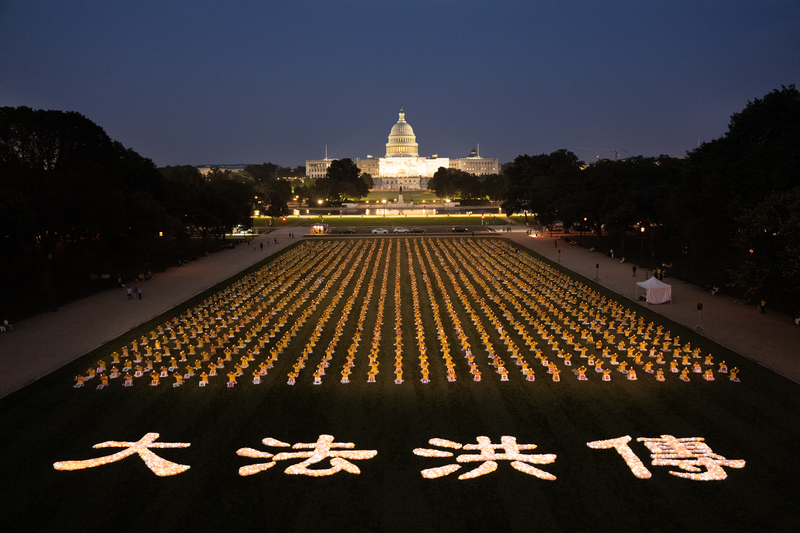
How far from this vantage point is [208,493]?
14.8 meters

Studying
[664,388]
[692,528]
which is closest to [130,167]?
[664,388]

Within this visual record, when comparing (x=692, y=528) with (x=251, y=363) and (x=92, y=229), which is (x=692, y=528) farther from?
(x=92, y=229)

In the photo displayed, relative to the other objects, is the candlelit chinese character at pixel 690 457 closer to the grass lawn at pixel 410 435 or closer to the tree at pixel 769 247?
the grass lawn at pixel 410 435

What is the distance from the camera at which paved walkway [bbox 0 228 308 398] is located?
24.7 m

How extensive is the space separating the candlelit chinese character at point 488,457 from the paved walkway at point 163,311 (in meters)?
13.2

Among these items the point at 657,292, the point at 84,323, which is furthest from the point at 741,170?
the point at 84,323

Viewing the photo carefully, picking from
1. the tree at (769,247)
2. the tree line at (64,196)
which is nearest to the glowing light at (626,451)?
the tree at (769,247)

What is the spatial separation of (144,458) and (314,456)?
199 inches

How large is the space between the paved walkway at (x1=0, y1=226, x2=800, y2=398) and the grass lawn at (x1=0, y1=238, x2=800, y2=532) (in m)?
1.44

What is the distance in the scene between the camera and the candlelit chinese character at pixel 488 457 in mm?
15547

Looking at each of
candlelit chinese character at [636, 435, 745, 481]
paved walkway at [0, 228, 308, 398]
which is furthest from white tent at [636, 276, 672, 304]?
paved walkway at [0, 228, 308, 398]

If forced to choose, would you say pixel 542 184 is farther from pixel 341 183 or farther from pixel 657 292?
pixel 341 183

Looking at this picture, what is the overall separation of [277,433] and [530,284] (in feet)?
95.4

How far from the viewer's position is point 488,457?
645 inches
